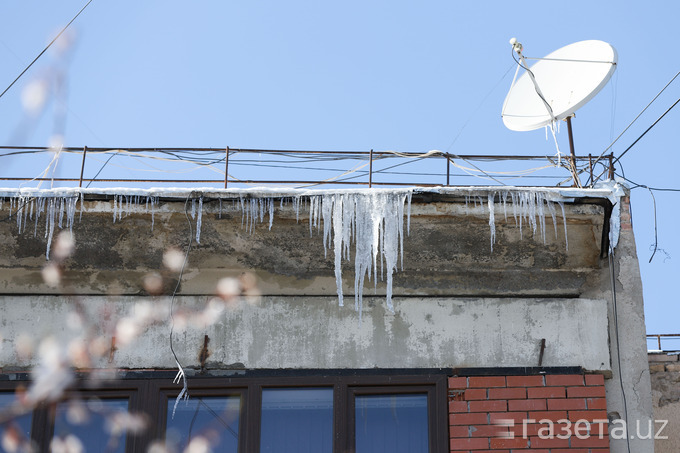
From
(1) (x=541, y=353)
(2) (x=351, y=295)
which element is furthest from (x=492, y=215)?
(2) (x=351, y=295)

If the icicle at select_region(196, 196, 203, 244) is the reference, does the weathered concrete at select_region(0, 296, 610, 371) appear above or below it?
below

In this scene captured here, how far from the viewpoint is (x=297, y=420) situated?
20.7 ft

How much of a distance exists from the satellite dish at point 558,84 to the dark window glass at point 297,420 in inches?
128

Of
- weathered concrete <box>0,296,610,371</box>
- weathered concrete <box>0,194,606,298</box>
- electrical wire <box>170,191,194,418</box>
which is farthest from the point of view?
weathered concrete <box>0,194,606,298</box>

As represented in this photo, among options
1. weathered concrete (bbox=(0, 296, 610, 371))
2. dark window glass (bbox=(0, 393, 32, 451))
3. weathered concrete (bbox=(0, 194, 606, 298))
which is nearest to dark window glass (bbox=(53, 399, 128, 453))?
dark window glass (bbox=(0, 393, 32, 451))

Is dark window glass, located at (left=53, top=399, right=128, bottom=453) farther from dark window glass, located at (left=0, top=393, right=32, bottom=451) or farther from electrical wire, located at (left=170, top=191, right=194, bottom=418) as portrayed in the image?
electrical wire, located at (left=170, top=191, right=194, bottom=418)

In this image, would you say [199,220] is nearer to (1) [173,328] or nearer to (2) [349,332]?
(1) [173,328]

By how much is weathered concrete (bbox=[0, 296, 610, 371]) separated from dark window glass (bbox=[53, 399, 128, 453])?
0.99 feet

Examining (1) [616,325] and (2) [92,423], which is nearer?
(2) [92,423]

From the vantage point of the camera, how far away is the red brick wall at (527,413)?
19.9 feet

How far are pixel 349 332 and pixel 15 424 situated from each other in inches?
96.5

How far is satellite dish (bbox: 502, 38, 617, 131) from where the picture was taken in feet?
25.0

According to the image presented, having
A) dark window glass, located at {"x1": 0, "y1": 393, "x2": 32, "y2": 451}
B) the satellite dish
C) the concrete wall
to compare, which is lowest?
dark window glass, located at {"x1": 0, "y1": 393, "x2": 32, "y2": 451}

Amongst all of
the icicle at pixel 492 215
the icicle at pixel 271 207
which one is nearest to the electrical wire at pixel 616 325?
the icicle at pixel 492 215
